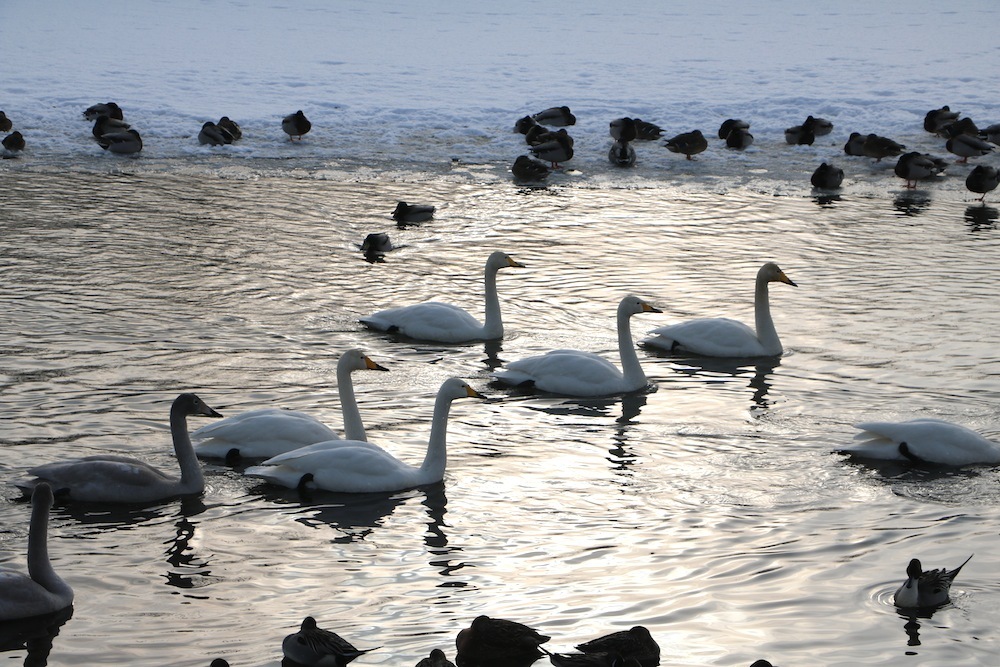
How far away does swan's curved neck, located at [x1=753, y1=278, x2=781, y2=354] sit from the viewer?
12.8m

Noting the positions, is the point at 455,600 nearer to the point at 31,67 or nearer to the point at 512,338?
the point at 512,338

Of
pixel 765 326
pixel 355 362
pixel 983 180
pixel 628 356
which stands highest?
pixel 983 180

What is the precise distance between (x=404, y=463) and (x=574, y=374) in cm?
260

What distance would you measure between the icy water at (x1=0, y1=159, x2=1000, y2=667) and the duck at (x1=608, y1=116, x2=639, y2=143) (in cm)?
544

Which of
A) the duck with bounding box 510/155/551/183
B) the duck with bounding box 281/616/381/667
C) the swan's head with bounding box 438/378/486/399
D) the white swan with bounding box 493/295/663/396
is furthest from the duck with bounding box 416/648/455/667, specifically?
the duck with bounding box 510/155/551/183

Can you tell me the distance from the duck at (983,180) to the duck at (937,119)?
5869 mm

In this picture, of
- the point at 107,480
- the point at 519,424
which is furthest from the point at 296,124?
the point at 107,480

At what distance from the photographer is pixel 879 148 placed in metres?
24.5

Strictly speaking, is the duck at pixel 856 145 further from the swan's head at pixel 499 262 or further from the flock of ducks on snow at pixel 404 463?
the swan's head at pixel 499 262

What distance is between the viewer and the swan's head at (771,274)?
1327cm

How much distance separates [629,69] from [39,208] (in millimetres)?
23625

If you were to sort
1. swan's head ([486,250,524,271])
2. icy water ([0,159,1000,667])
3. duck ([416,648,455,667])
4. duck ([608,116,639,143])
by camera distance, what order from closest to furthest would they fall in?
1. duck ([416,648,455,667])
2. icy water ([0,159,1000,667])
3. swan's head ([486,250,524,271])
4. duck ([608,116,639,143])

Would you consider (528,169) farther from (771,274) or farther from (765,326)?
(765,326)

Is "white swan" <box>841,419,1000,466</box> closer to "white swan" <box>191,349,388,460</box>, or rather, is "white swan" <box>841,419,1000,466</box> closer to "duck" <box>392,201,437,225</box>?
"white swan" <box>191,349,388,460</box>
